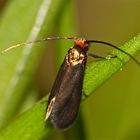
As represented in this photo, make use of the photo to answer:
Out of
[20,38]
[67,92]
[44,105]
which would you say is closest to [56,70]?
[20,38]

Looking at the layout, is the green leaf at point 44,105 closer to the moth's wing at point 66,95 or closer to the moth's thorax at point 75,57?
the moth's wing at point 66,95

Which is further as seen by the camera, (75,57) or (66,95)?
(75,57)

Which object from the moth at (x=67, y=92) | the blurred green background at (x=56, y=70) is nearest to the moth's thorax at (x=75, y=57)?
the moth at (x=67, y=92)

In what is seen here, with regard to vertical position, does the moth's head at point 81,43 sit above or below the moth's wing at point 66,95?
above

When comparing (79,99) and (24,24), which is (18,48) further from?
(79,99)

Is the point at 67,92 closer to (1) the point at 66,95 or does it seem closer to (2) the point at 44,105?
(1) the point at 66,95

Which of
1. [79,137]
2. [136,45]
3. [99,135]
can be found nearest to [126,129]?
[99,135]
